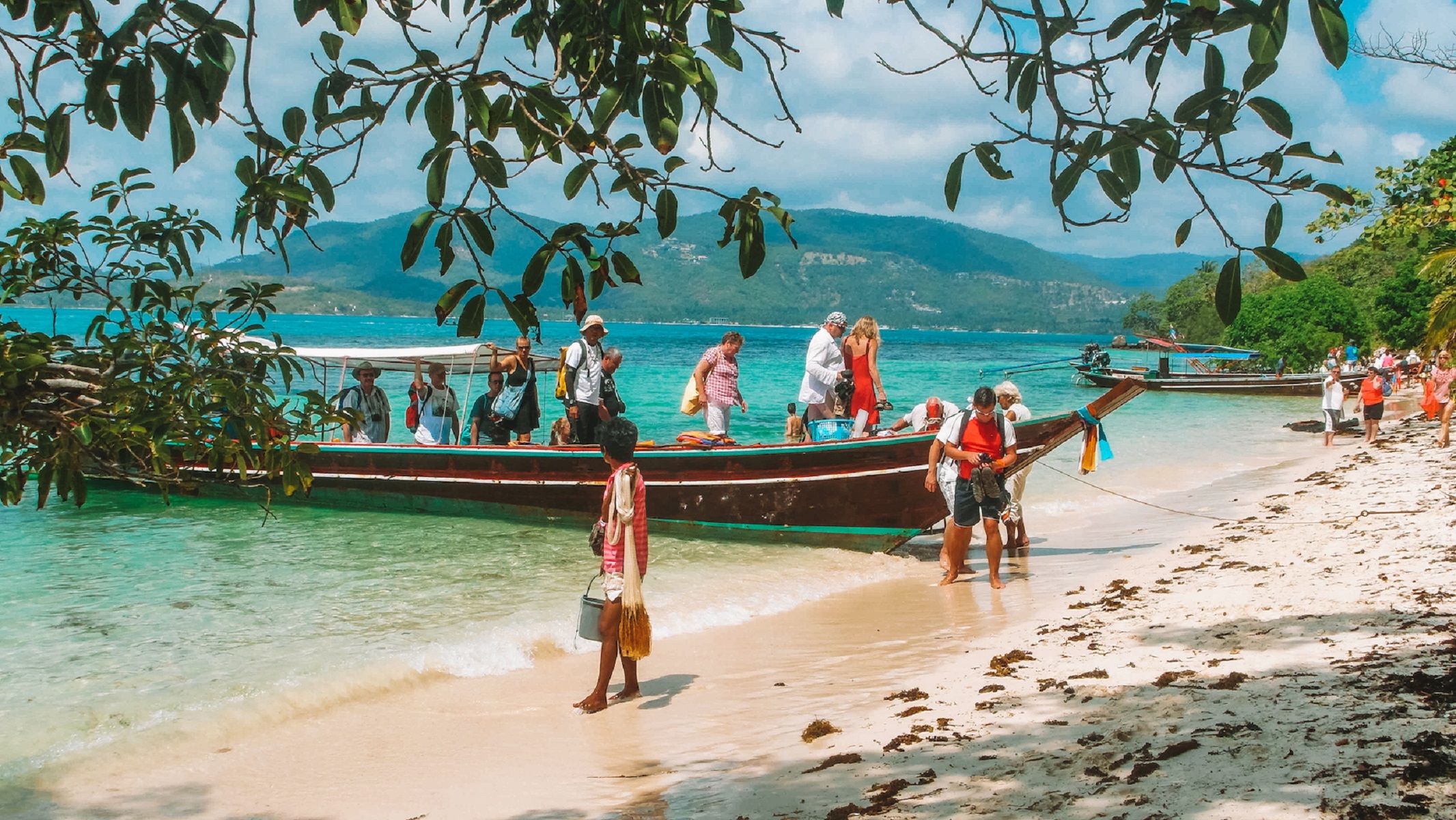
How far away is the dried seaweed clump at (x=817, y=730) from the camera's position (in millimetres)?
5168

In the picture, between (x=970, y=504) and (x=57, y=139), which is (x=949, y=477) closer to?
(x=970, y=504)

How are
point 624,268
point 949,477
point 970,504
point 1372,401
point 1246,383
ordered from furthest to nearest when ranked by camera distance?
point 1246,383 < point 1372,401 < point 949,477 < point 970,504 < point 624,268

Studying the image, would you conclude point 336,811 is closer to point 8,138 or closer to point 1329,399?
point 8,138

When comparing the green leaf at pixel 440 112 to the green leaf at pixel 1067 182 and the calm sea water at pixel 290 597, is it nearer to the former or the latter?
the green leaf at pixel 1067 182

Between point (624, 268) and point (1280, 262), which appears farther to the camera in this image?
point (624, 268)

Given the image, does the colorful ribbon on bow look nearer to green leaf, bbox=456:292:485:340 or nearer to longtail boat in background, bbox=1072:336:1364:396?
green leaf, bbox=456:292:485:340

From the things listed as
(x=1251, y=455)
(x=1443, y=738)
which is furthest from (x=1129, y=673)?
(x=1251, y=455)

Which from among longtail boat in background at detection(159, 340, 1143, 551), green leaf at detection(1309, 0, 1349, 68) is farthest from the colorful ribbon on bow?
green leaf at detection(1309, 0, 1349, 68)

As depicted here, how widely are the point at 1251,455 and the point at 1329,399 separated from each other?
1.95 meters

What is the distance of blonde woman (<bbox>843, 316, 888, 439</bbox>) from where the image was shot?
10.7 metres

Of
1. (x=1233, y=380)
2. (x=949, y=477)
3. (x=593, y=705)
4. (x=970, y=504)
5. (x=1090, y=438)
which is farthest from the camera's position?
(x=1233, y=380)

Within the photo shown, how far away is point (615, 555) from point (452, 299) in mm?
3714

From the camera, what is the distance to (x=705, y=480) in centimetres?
1195

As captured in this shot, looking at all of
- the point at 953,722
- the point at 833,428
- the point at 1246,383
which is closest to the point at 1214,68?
the point at 953,722
